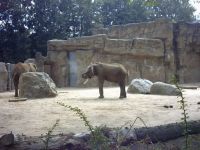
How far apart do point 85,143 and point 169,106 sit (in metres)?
4.58

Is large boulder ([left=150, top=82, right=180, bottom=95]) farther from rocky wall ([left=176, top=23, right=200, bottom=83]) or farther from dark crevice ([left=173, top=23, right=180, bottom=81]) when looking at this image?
rocky wall ([left=176, top=23, right=200, bottom=83])

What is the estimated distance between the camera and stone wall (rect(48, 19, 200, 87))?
20.5 meters

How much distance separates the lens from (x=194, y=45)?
22281 millimetres

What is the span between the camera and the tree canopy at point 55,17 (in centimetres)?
2891

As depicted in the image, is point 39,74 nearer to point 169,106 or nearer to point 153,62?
point 169,106

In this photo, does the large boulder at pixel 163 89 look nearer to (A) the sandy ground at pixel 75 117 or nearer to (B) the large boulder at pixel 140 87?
(B) the large boulder at pixel 140 87

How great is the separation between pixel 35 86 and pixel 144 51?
9654 millimetres

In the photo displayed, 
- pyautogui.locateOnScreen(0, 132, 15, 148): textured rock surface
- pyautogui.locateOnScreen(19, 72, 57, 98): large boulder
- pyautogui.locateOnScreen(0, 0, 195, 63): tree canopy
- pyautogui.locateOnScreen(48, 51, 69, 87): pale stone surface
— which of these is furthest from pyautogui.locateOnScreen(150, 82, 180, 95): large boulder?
pyautogui.locateOnScreen(0, 0, 195, 63): tree canopy

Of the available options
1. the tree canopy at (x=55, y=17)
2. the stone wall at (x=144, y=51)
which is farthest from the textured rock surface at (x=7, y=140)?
the tree canopy at (x=55, y=17)

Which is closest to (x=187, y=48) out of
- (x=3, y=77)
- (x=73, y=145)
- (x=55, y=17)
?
(x=3, y=77)

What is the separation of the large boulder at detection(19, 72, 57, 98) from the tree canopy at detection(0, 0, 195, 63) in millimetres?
15617

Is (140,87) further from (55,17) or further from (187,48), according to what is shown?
(55,17)

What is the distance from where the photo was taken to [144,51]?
20.4 meters

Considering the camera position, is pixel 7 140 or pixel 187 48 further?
pixel 187 48
